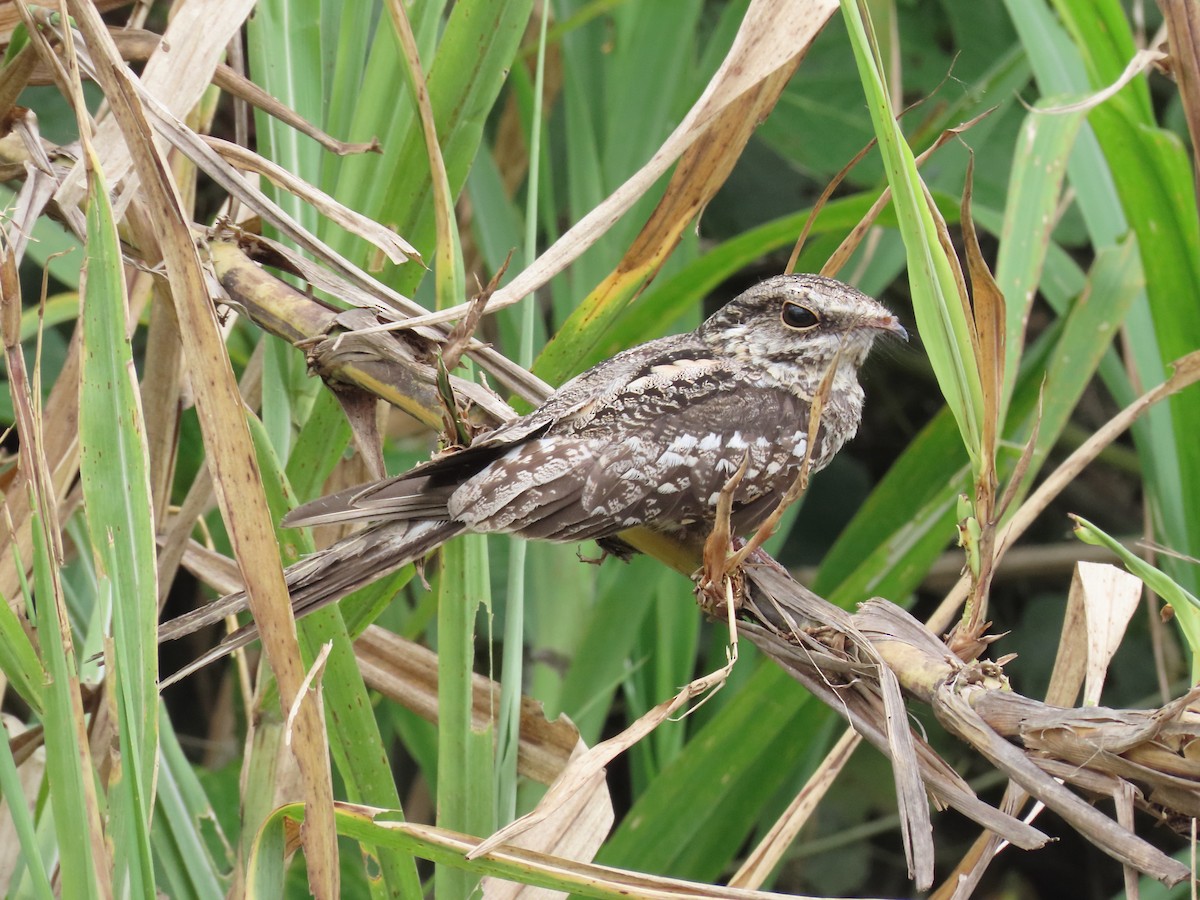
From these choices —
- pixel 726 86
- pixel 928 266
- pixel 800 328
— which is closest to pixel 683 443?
pixel 800 328

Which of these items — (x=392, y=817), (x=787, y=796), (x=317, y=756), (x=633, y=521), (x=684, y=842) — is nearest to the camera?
(x=317, y=756)

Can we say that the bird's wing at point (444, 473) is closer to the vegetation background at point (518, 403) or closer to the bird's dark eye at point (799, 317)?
the vegetation background at point (518, 403)

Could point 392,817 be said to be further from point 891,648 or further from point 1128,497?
point 1128,497

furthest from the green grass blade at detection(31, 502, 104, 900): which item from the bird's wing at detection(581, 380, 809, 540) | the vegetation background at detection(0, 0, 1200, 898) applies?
the bird's wing at detection(581, 380, 809, 540)

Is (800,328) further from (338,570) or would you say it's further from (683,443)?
(338,570)

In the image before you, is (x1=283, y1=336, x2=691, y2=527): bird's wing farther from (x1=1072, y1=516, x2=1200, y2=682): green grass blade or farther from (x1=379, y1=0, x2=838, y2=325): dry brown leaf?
(x1=1072, y1=516, x2=1200, y2=682): green grass blade

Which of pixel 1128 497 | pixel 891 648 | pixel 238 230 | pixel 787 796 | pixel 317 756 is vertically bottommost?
pixel 787 796

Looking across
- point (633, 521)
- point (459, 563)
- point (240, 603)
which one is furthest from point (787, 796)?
point (240, 603)
